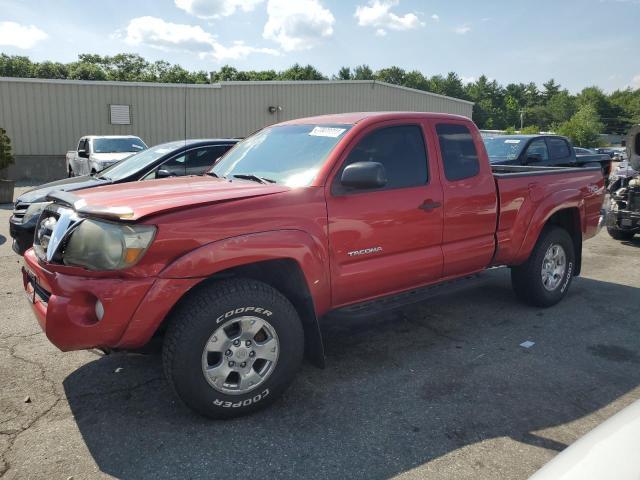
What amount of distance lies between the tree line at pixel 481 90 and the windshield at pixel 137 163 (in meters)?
49.3

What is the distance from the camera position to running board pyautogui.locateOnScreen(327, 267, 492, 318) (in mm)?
3654

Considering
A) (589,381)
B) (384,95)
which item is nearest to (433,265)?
(589,381)

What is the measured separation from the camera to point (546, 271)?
209 inches

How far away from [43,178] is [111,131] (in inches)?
129

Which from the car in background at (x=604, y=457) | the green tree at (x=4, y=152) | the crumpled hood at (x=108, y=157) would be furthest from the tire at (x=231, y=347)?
the green tree at (x=4, y=152)

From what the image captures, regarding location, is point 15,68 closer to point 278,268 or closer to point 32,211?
point 32,211

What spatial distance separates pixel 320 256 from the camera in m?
3.41

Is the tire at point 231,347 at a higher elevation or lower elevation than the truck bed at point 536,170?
lower

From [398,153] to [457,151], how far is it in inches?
27.3

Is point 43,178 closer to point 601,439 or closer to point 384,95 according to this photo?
point 384,95

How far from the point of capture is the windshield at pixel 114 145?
13680 mm

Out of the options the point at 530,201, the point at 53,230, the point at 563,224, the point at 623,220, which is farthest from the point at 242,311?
the point at 623,220

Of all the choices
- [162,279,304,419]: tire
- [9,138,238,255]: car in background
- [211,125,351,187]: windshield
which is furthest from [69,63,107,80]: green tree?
[162,279,304,419]: tire

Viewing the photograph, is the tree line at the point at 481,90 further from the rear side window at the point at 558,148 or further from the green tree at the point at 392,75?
the rear side window at the point at 558,148
